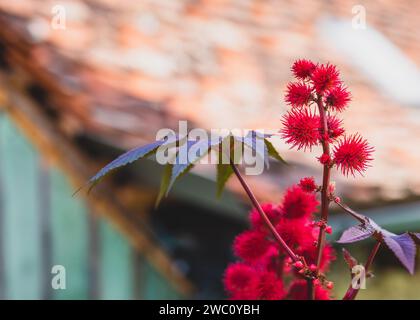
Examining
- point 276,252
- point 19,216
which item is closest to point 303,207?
point 276,252

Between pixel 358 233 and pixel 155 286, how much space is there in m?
1.85

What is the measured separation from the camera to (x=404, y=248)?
45 centimetres

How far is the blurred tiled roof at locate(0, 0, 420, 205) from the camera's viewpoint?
1.99m

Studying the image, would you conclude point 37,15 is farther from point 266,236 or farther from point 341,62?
point 266,236

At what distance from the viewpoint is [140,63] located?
234cm

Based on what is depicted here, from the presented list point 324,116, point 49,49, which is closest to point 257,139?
point 324,116

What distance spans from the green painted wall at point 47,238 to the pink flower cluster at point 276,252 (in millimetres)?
1493

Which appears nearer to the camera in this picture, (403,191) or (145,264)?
(403,191)

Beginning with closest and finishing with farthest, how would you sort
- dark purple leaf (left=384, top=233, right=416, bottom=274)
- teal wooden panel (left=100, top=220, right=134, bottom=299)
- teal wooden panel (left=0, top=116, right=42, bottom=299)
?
→ dark purple leaf (left=384, top=233, right=416, bottom=274) < teal wooden panel (left=0, top=116, right=42, bottom=299) < teal wooden panel (left=100, top=220, right=134, bottom=299)

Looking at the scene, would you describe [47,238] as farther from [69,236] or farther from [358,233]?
[358,233]

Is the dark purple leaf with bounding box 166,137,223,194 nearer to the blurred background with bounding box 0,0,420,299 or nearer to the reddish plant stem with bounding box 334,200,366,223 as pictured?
the reddish plant stem with bounding box 334,200,366,223

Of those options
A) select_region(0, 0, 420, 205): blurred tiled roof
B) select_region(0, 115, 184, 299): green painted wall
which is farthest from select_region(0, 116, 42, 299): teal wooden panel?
select_region(0, 0, 420, 205): blurred tiled roof

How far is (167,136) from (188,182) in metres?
1.47

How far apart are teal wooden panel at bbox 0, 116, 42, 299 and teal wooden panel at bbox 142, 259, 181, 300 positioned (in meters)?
0.35
